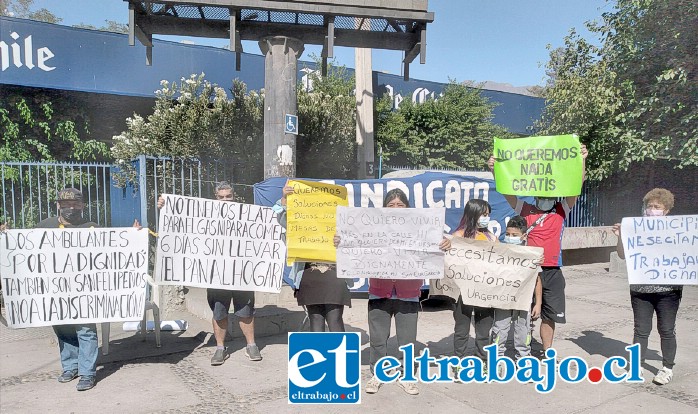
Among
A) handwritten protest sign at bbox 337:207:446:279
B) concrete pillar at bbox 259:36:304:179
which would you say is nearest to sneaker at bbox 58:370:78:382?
handwritten protest sign at bbox 337:207:446:279

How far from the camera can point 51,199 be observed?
8836 mm

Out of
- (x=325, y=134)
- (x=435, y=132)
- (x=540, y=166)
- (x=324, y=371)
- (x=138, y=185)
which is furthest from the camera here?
(x=435, y=132)

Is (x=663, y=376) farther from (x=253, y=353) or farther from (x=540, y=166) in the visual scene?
(x=253, y=353)

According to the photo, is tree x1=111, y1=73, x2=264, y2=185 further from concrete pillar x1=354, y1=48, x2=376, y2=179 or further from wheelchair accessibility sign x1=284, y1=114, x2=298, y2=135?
concrete pillar x1=354, y1=48, x2=376, y2=179

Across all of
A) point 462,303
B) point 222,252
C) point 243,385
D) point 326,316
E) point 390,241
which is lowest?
point 243,385

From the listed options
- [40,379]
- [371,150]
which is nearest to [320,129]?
[371,150]

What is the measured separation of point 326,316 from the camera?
4.86m

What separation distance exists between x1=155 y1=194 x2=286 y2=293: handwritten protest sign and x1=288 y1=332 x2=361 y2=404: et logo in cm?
83

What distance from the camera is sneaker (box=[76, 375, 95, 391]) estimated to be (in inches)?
179

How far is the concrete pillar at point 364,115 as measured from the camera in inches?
519

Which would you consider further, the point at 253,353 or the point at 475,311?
the point at 253,353

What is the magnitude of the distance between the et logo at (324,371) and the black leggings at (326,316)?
0.36 ft

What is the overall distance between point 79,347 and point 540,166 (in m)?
4.33

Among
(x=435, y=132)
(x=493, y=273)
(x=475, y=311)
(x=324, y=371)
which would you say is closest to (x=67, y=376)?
(x=324, y=371)
